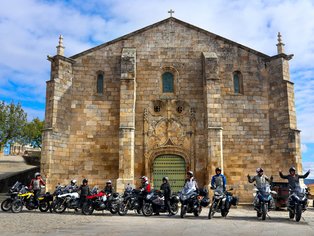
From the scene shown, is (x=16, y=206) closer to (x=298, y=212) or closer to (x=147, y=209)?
(x=147, y=209)

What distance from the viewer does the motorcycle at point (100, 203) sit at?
12.5m

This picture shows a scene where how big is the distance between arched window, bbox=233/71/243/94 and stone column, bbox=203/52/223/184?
170 centimetres

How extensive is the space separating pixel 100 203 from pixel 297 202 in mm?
6759

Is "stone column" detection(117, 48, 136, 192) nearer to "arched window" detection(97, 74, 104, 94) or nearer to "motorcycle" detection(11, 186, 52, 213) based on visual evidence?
"arched window" detection(97, 74, 104, 94)

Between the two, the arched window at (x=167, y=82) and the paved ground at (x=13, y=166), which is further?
the paved ground at (x=13, y=166)

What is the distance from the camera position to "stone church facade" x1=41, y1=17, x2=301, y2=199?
17875mm

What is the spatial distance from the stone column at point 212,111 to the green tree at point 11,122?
75.8 feet

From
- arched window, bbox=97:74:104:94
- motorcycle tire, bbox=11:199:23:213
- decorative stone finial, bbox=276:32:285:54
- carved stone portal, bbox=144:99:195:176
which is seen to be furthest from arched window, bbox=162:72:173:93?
motorcycle tire, bbox=11:199:23:213

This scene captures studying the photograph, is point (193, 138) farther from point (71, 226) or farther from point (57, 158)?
point (71, 226)

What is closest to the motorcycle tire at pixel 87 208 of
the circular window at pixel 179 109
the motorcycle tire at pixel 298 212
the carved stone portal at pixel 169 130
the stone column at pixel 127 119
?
the stone column at pixel 127 119

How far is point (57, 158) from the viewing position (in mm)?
17781

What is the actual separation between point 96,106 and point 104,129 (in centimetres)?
139

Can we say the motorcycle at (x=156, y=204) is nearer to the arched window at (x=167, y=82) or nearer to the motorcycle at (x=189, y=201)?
the motorcycle at (x=189, y=201)

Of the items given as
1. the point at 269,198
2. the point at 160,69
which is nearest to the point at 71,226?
the point at 269,198
